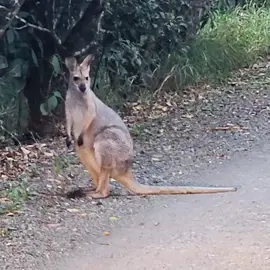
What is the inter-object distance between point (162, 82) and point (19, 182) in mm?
4374

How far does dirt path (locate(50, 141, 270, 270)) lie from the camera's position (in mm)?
5062


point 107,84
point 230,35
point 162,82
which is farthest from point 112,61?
point 230,35

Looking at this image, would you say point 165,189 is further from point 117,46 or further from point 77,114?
point 117,46

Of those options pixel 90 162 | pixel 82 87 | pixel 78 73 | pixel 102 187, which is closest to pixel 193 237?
pixel 102 187

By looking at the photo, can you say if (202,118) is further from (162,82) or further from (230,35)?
(230,35)

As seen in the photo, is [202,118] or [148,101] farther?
[148,101]

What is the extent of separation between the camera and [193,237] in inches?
217

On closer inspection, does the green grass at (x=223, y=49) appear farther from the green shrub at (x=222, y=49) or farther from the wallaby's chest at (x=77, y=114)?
the wallaby's chest at (x=77, y=114)

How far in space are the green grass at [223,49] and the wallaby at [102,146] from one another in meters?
4.43

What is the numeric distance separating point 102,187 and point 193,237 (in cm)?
112

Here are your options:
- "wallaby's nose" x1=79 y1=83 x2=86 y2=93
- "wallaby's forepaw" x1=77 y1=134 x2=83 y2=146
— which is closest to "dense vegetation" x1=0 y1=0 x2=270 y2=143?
"wallaby's nose" x1=79 y1=83 x2=86 y2=93

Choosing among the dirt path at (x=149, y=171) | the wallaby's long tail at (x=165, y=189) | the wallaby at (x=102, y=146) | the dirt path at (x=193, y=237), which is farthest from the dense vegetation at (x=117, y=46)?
the dirt path at (x=193, y=237)

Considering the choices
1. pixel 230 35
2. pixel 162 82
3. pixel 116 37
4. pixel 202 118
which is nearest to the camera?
pixel 202 118

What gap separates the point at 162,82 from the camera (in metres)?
11.0
